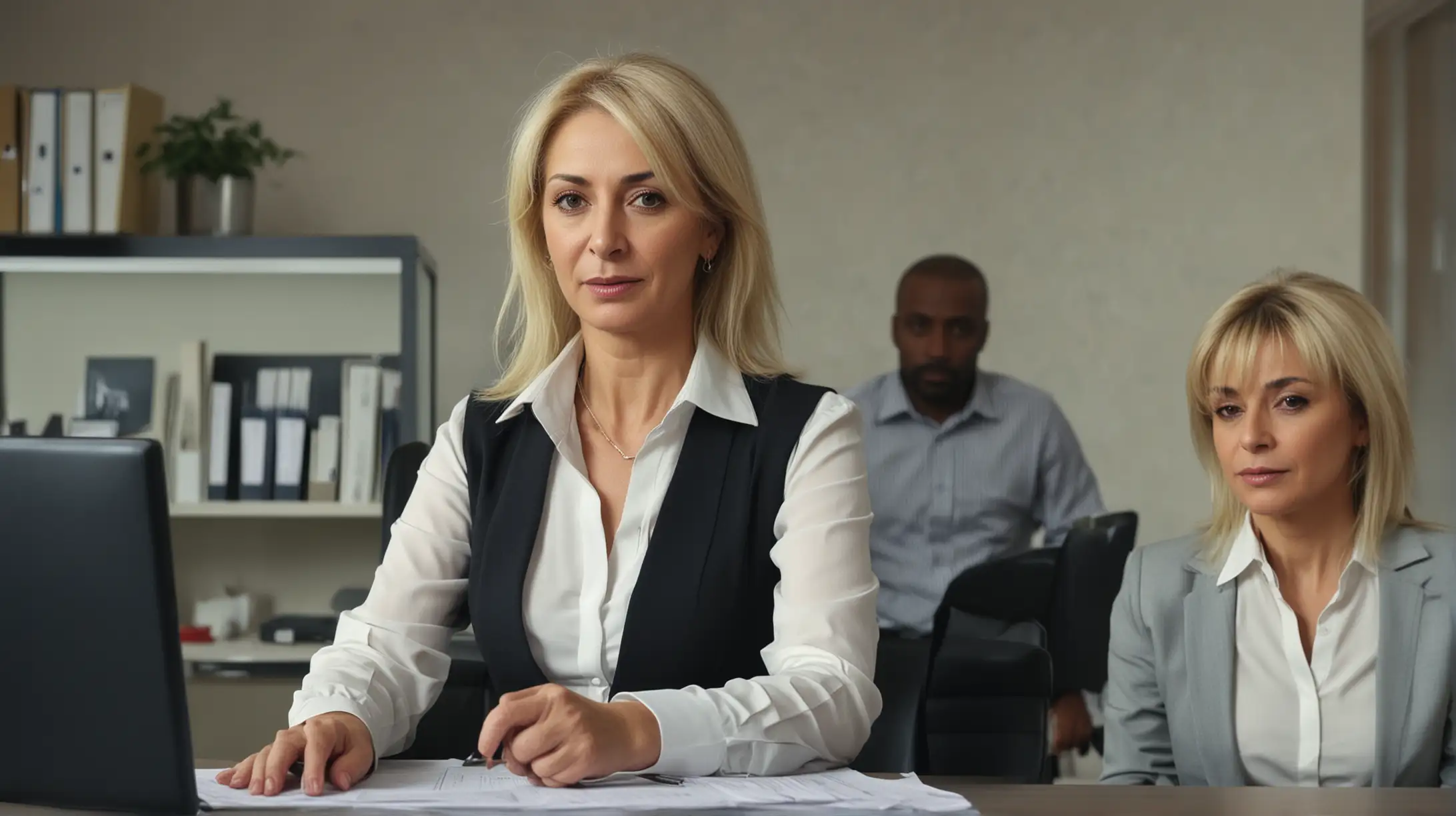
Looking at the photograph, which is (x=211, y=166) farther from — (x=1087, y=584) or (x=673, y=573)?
(x=673, y=573)

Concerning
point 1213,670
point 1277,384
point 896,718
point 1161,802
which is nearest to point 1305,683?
point 1213,670

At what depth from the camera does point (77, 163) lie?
3.39 metres

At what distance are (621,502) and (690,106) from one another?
1.35 ft

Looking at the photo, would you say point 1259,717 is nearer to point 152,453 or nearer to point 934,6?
point 152,453

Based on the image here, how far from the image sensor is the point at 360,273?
3.57m

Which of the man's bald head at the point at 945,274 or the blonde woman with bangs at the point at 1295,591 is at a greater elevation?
the man's bald head at the point at 945,274

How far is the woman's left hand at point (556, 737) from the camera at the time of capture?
1.07 metres

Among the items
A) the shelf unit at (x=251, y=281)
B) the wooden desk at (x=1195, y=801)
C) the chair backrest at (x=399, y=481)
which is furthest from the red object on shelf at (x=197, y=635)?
the wooden desk at (x=1195, y=801)

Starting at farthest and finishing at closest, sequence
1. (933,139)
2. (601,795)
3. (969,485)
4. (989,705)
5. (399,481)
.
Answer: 1. (933,139)
2. (969,485)
3. (989,705)
4. (399,481)
5. (601,795)

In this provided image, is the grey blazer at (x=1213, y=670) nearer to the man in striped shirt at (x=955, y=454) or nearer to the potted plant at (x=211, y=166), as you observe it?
the man in striped shirt at (x=955, y=454)

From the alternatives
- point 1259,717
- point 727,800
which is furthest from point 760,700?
point 1259,717

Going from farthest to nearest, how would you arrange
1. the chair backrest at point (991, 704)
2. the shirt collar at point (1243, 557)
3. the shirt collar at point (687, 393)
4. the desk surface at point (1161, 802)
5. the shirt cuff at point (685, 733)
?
1. the chair backrest at point (991, 704)
2. the shirt collar at point (1243, 557)
3. the shirt collar at point (687, 393)
4. the shirt cuff at point (685, 733)
5. the desk surface at point (1161, 802)

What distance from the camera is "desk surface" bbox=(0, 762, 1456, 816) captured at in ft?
3.32

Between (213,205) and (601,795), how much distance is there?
279cm
